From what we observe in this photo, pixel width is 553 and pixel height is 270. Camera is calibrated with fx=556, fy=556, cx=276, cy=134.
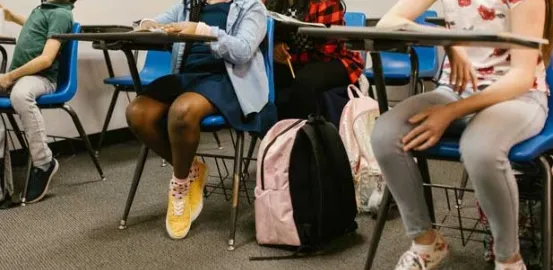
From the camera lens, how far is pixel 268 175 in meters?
1.76

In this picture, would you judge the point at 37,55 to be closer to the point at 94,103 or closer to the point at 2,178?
the point at 2,178

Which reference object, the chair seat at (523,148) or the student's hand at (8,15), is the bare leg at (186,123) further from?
the student's hand at (8,15)

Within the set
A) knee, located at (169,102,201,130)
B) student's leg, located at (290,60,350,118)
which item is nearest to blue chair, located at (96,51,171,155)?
student's leg, located at (290,60,350,118)

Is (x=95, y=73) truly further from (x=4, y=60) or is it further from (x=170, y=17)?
(x=170, y=17)

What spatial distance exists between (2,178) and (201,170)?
0.94 meters

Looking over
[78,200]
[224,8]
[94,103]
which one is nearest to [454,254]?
[224,8]

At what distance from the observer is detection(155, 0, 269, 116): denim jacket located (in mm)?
1828

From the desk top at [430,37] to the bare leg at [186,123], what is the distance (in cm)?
70

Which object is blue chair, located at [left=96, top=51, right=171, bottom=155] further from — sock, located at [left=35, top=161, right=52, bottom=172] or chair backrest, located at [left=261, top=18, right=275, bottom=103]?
chair backrest, located at [left=261, top=18, right=275, bottom=103]

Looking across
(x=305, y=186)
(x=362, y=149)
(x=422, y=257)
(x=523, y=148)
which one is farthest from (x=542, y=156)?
(x=362, y=149)

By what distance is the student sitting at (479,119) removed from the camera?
120 cm

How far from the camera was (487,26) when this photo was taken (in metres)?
1.38

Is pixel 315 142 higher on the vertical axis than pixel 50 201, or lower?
higher

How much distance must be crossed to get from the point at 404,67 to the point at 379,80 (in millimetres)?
1785
